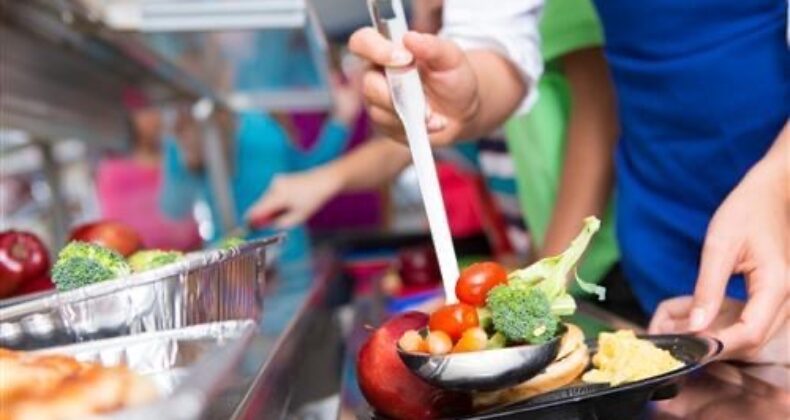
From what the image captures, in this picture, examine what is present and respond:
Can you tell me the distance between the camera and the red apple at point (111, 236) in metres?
1.09

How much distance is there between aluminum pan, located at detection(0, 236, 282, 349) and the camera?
2.53 feet

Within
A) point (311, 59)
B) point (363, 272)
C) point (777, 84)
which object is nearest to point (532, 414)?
point (777, 84)

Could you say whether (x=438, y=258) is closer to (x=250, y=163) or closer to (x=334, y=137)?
(x=250, y=163)

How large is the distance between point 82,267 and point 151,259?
0.41 ft

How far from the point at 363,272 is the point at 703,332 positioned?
2040mm

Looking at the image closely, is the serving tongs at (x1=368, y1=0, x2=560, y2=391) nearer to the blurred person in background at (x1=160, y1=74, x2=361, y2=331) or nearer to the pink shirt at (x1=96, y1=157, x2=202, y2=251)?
the blurred person in background at (x1=160, y1=74, x2=361, y2=331)

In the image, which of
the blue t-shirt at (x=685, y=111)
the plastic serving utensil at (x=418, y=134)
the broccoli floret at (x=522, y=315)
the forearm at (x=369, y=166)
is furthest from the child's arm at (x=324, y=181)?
the broccoli floret at (x=522, y=315)

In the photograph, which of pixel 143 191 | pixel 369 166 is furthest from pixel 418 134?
pixel 143 191

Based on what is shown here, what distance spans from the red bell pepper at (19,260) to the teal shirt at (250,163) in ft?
7.46

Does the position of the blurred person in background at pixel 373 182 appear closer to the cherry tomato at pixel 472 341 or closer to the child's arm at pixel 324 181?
the child's arm at pixel 324 181

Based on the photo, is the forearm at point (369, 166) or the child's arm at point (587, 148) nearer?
the child's arm at point (587, 148)

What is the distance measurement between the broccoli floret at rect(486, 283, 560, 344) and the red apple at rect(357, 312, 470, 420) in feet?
0.30

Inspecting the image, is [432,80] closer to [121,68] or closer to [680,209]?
[680,209]

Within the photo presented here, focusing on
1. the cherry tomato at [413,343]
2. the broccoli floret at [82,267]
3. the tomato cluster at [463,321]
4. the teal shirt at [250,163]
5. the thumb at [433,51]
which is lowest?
the teal shirt at [250,163]
